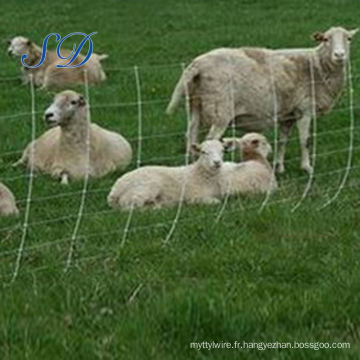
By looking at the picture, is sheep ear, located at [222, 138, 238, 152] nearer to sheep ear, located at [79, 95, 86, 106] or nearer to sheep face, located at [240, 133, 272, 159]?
sheep face, located at [240, 133, 272, 159]

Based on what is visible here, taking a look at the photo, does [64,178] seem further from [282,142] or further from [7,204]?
[282,142]

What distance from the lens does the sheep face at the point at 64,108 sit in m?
10.6

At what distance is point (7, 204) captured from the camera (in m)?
8.57

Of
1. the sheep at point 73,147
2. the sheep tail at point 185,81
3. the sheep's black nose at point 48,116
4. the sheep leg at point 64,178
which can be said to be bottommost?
the sheep leg at point 64,178

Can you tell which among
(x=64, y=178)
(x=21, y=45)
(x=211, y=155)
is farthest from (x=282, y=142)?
(x=21, y=45)

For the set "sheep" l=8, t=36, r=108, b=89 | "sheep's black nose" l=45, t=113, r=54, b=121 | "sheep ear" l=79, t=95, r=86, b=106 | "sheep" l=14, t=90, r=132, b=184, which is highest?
"sheep ear" l=79, t=95, r=86, b=106

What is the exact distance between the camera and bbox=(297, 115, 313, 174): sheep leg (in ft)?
34.9

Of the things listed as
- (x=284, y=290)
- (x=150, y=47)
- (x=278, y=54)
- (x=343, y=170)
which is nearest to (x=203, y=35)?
(x=150, y=47)

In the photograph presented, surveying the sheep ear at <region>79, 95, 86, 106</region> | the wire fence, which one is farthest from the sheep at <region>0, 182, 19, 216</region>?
the sheep ear at <region>79, 95, 86, 106</region>

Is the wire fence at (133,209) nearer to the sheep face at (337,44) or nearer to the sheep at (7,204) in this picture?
the sheep at (7,204)

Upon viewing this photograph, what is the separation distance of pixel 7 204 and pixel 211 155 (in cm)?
185

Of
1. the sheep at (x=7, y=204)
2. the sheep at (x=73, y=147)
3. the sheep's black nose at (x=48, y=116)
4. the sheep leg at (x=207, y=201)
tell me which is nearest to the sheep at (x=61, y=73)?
the sheep at (x=73, y=147)

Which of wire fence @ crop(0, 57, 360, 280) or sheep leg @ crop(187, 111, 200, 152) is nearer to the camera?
wire fence @ crop(0, 57, 360, 280)

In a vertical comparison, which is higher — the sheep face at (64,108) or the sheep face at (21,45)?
the sheep face at (64,108)
